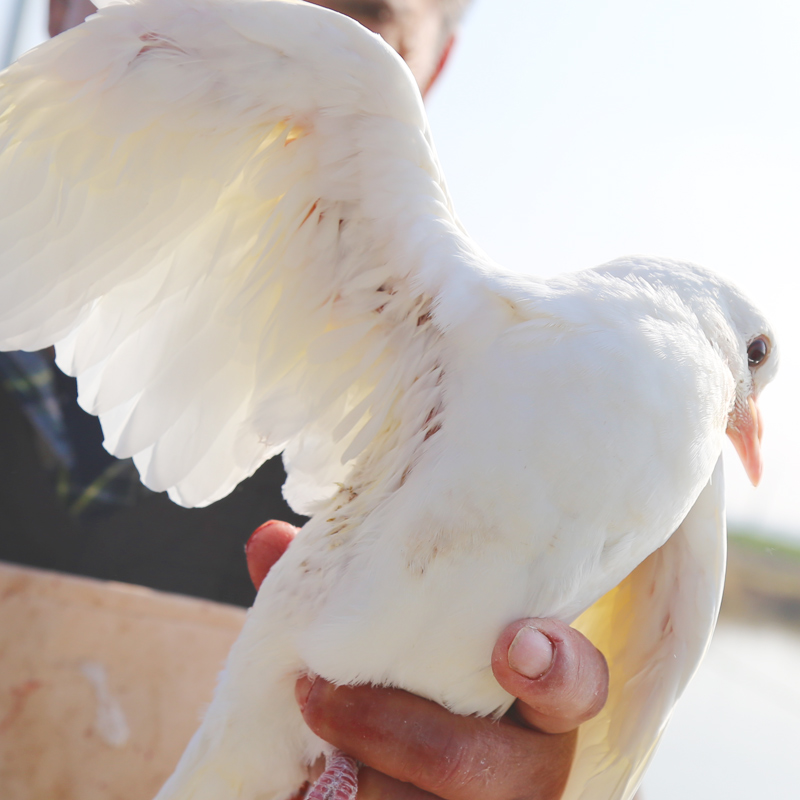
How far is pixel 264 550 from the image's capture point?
1146mm

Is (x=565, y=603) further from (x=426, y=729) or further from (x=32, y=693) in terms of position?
(x=32, y=693)

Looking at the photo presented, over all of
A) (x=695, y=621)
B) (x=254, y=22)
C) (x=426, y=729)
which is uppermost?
(x=254, y=22)

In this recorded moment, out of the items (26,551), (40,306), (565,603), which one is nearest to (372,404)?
(565,603)

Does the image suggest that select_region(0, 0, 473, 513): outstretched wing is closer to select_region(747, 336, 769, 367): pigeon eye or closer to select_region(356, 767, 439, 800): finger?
select_region(356, 767, 439, 800): finger

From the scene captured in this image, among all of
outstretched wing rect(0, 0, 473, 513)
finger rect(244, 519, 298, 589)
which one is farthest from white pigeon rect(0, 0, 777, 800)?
finger rect(244, 519, 298, 589)

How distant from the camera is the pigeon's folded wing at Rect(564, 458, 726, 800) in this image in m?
0.87

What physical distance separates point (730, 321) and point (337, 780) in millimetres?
840

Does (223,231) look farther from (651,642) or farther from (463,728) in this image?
(651,642)

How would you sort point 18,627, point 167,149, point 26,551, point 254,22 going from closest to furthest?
point 254,22, point 167,149, point 18,627, point 26,551

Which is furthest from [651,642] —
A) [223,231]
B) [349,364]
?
[223,231]

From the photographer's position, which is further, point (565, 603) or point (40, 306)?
point (40, 306)

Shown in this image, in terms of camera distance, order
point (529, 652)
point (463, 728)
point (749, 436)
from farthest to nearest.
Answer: point (749, 436), point (463, 728), point (529, 652)

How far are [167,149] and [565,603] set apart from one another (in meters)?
0.74

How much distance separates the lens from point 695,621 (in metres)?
0.87
